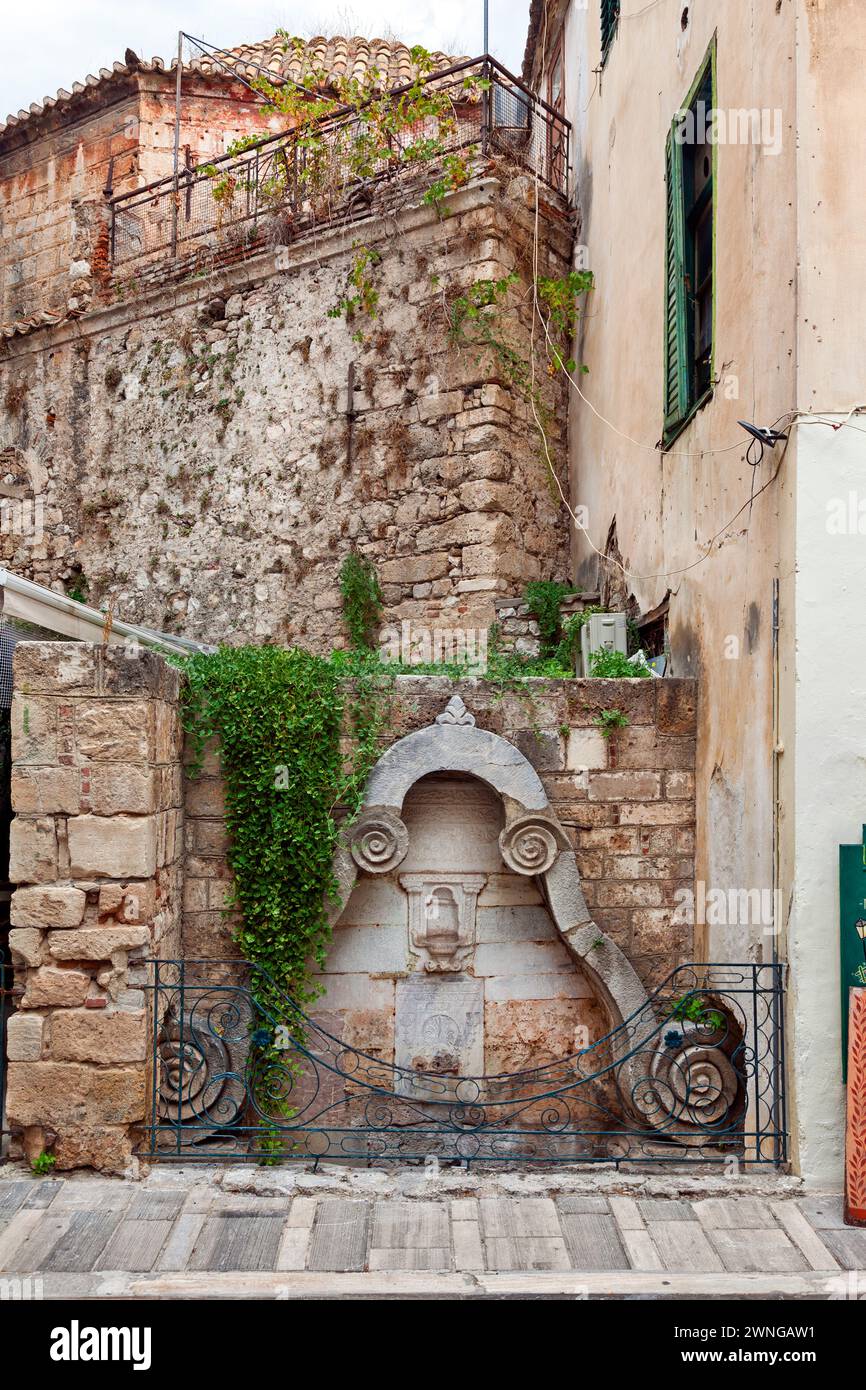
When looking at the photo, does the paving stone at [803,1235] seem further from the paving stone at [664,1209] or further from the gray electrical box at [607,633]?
the gray electrical box at [607,633]

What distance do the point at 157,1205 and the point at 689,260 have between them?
19.0ft

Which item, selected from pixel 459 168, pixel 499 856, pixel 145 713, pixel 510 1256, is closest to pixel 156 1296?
pixel 510 1256

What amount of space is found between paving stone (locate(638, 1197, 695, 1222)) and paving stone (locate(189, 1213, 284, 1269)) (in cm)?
151

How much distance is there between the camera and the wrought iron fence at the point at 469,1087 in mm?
5496

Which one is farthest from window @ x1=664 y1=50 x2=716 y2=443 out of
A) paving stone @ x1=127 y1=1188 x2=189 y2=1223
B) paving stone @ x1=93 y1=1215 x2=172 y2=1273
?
paving stone @ x1=93 y1=1215 x2=172 y2=1273

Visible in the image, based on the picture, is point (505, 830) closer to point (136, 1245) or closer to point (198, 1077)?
point (198, 1077)

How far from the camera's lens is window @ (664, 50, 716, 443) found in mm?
6789

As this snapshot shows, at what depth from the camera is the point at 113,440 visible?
38.7 feet

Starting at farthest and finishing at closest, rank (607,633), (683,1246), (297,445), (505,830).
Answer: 1. (297,445)
2. (607,633)
3. (505,830)
4. (683,1246)

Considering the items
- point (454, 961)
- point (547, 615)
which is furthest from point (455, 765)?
point (547, 615)

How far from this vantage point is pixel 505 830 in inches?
248

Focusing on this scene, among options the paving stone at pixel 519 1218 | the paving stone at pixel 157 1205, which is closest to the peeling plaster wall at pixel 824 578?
the paving stone at pixel 519 1218

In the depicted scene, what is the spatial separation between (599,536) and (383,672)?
128 inches

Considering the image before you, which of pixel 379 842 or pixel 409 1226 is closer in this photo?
pixel 409 1226
